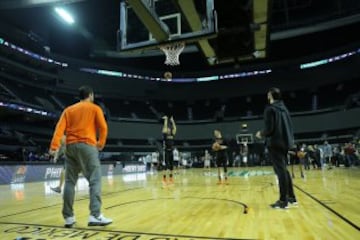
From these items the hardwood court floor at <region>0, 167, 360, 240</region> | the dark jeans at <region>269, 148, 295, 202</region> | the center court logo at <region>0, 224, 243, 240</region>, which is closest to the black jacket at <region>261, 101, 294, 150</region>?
the dark jeans at <region>269, 148, 295, 202</region>

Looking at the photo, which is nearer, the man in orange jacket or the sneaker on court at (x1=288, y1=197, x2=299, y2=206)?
the man in orange jacket

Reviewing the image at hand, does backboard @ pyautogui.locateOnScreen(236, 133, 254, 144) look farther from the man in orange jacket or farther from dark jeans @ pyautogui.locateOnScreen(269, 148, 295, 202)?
the man in orange jacket

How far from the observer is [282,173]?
206 inches

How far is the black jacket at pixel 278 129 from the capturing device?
5316 mm

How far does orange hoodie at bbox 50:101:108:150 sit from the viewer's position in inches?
172

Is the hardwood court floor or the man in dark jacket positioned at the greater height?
the man in dark jacket

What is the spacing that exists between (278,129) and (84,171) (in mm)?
3106

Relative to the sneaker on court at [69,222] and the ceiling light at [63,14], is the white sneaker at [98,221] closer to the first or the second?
the sneaker on court at [69,222]

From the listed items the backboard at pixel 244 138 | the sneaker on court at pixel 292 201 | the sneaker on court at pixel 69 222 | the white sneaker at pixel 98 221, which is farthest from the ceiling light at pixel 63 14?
the sneaker on court at pixel 292 201

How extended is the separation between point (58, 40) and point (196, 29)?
22.6 metres

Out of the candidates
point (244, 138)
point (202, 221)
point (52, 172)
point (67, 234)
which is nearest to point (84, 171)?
point (67, 234)

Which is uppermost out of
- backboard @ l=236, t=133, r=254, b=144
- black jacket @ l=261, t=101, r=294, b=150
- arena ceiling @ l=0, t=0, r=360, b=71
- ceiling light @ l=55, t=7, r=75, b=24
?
arena ceiling @ l=0, t=0, r=360, b=71

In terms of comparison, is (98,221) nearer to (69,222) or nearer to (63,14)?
(69,222)

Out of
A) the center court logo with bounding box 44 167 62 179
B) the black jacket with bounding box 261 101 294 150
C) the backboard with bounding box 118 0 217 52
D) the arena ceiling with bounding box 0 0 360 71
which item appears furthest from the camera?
the arena ceiling with bounding box 0 0 360 71
